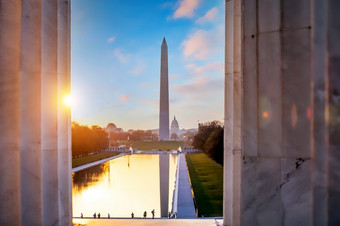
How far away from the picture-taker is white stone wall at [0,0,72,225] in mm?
3514

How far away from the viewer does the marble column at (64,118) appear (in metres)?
3.74

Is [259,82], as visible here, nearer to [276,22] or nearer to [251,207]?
[276,22]

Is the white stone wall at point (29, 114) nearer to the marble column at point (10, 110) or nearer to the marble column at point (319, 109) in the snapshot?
the marble column at point (10, 110)

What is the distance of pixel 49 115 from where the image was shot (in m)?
3.62

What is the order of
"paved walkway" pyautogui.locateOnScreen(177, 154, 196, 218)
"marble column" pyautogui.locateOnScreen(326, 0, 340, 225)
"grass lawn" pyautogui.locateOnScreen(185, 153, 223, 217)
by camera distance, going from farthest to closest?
"grass lawn" pyautogui.locateOnScreen(185, 153, 223, 217) → "paved walkway" pyautogui.locateOnScreen(177, 154, 196, 218) → "marble column" pyautogui.locateOnScreen(326, 0, 340, 225)

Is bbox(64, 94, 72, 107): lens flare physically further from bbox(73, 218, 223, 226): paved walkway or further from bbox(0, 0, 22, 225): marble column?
bbox(73, 218, 223, 226): paved walkway

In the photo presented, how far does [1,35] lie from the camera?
137 inches

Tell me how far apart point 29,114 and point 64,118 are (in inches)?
18.4

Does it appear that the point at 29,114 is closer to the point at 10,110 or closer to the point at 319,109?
the point at 10,110

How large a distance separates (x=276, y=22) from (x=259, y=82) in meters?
0.72

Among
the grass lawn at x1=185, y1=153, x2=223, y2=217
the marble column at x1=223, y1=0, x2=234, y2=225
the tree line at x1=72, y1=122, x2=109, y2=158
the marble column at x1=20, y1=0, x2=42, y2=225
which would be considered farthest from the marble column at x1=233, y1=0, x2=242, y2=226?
the tree line at x1=72, y1=122, x2=109, y2=158

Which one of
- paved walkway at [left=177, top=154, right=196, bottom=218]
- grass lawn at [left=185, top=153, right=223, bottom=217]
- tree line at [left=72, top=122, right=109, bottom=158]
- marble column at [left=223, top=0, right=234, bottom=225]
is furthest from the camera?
tree line at [left=72, top=122, right=109, bottom=158]

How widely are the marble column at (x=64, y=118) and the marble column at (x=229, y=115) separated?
2387 mm

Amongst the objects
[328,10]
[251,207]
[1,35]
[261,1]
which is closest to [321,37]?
[328,10]
